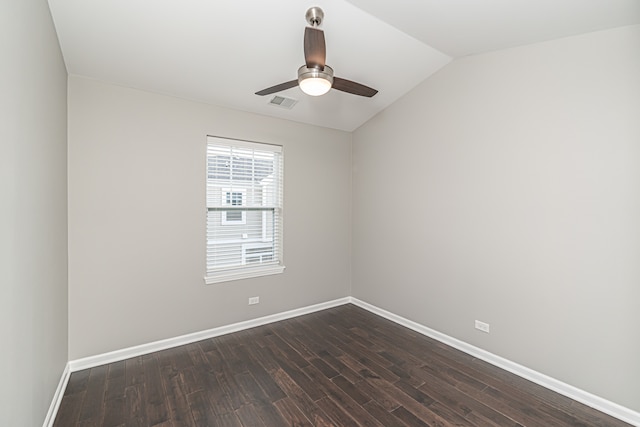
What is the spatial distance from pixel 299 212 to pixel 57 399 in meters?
2.86

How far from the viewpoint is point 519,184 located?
2719 millimetres

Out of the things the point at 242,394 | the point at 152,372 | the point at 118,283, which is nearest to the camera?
the point at 242,394

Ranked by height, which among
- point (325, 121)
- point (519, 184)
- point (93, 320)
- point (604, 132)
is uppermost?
point (325, 121)

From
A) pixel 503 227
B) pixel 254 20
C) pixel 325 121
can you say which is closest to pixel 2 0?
pixel 254 20

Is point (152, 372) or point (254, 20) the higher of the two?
point (254, 20)

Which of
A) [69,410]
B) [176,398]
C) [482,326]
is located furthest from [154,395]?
[482,326]

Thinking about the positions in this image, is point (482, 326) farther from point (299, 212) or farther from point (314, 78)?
point (314, 78)

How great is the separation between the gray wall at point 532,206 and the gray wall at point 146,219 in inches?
66.8

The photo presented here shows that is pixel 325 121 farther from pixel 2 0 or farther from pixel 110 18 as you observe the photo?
pixel 2 0

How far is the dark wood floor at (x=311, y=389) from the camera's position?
2139mm

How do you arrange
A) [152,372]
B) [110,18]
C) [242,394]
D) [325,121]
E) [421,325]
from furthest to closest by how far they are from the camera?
1. [325,121]
2. [421,325]
3. [152,372]
4. [242,394]
5. [110,18]

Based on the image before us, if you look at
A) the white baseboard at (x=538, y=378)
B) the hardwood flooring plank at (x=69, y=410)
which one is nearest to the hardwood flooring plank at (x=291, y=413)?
the hardwood flooring plank at (x=69, y=410)

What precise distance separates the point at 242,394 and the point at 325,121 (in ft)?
10.8

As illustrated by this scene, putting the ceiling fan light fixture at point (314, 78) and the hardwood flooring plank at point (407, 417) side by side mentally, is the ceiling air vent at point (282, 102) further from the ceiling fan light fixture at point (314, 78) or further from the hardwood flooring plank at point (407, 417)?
the hardwood flooring plank at point (407, 417)
